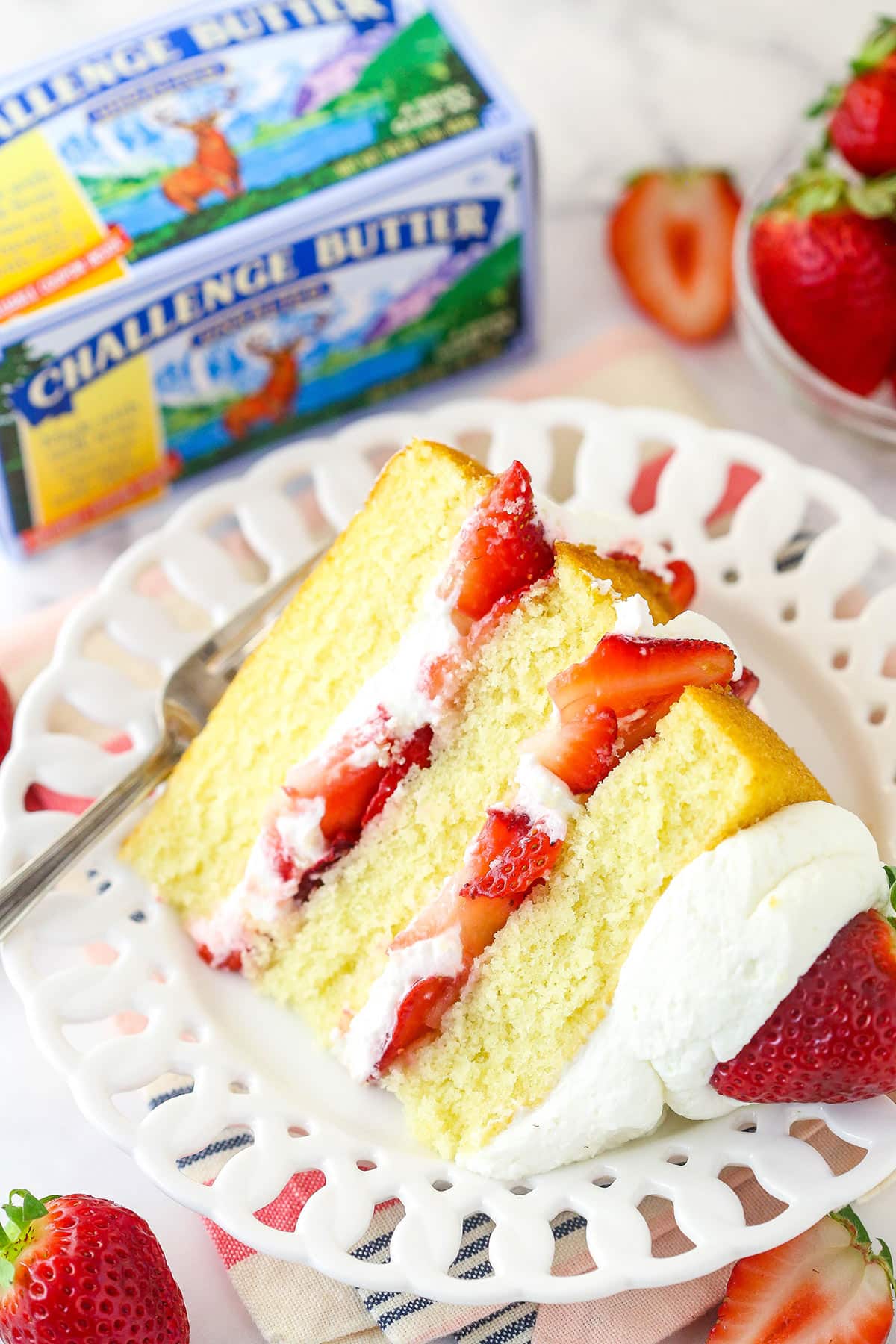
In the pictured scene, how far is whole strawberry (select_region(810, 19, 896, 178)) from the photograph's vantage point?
112 inches

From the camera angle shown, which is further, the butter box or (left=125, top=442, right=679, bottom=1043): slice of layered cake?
the butter box

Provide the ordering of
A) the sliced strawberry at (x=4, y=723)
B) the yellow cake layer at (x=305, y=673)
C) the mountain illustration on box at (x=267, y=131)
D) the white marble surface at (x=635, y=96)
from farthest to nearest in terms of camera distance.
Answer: the white marble surface at (x=635, y=96) → the mountain illustration on box at (x=267, y=131) → the sliced strawberry at (x=4, y=723) → the yellow cake layer at (x=305, y=673)

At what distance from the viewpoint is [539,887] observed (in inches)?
84.1

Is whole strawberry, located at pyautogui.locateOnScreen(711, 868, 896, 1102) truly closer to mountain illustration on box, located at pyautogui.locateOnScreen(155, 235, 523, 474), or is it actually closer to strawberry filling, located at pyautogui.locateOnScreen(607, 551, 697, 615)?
strawberry filling, located at pyautogui.locateOnScreen(607, 551, 697, 615)

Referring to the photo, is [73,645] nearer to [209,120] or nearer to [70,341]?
[70,341]

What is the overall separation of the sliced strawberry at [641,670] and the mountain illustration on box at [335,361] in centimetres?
126

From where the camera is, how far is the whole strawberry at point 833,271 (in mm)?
2904

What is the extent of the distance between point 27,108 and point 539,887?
6.07 feet

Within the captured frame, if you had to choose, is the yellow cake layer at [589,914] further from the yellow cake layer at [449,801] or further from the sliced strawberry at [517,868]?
the yellow cake layer at [449,801]

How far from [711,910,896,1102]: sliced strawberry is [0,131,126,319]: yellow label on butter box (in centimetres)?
174

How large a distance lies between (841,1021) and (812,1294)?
418 millimetres

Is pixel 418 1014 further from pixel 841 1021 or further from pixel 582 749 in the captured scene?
pixel 841 1021

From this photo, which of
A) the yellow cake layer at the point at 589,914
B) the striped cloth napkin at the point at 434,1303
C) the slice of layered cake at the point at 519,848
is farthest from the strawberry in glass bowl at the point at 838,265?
the striped cloth napkin at the point at 434,1303

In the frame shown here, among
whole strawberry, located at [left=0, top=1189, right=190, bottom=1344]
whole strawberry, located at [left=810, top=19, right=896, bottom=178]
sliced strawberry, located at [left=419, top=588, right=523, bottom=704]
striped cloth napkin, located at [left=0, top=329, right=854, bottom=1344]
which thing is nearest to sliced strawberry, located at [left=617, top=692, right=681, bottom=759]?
sliced strawberry, located at [left=419, top=588, right=523, bottom=704]
